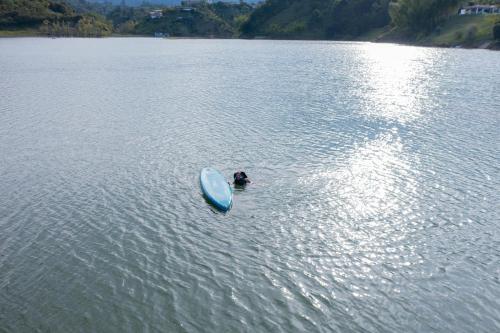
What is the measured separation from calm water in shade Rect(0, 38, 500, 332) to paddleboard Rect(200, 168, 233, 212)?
2.52 feet

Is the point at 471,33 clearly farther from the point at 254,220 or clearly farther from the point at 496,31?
the point at 254,220

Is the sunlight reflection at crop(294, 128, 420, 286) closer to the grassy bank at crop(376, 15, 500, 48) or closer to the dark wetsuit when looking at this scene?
the dark wetsuit

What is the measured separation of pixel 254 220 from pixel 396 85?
75.2m

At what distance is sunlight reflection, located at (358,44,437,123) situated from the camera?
6869 centimetres

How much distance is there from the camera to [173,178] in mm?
40125

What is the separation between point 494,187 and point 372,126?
76.1 ft

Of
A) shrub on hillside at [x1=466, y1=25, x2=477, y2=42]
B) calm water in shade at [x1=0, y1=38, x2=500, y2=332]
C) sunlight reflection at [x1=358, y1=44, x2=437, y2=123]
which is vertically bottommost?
calm water in shade at [x1=0, y1=38, x2=500, y2=332]

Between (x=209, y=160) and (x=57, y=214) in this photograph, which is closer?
(x=57, y=214)

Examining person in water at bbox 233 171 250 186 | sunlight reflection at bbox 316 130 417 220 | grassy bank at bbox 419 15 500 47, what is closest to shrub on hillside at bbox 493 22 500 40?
grassy bank at bbox 419 15 500 47

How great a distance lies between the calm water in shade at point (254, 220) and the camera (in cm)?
2205

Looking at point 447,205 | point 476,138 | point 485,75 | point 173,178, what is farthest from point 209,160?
point 485,75

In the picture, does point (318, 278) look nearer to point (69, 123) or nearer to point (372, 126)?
point (372, 126)

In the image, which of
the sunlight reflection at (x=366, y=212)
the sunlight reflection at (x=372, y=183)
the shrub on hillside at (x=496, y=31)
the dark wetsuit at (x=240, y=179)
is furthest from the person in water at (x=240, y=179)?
the shrub on hillside at (x=496, y=31)

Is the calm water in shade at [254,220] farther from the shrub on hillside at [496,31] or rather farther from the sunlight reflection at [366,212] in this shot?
the shrub on hillside at [496,31]
